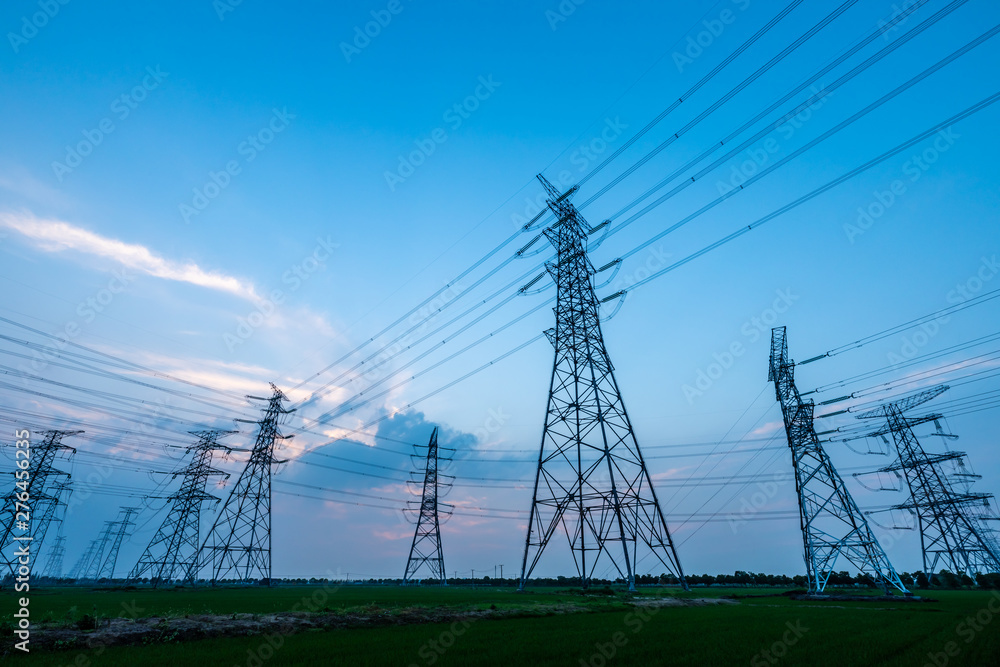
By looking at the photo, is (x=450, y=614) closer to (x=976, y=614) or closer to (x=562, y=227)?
(x=976, y=614)

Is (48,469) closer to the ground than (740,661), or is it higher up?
higher up

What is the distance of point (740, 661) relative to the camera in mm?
10023

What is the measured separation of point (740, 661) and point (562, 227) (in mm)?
27850

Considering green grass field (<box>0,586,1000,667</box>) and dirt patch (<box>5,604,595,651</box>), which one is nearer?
green grass field (<box>0,586,1000,667</box>)

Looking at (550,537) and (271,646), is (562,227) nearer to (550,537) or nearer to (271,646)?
(550,537)

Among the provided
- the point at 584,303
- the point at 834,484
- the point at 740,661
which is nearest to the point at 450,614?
the point at 740,661

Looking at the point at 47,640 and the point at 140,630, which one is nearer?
the point at 47,640

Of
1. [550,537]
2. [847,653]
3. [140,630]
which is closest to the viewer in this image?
[847,653]

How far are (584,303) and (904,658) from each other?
2471 cm

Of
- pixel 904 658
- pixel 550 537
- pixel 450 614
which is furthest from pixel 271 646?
pixel 550 537

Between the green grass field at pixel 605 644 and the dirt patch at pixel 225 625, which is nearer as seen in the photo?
the green grass field at pixel 605 644

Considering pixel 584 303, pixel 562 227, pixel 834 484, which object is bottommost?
pixel 834 484

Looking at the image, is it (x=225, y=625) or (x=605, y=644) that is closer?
(x=605, y=644)

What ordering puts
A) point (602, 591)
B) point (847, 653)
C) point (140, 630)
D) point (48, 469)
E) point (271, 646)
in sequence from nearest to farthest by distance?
point (847, 653), point (271, 646), point (140, 630), point (602, 591), point (48, 469)
